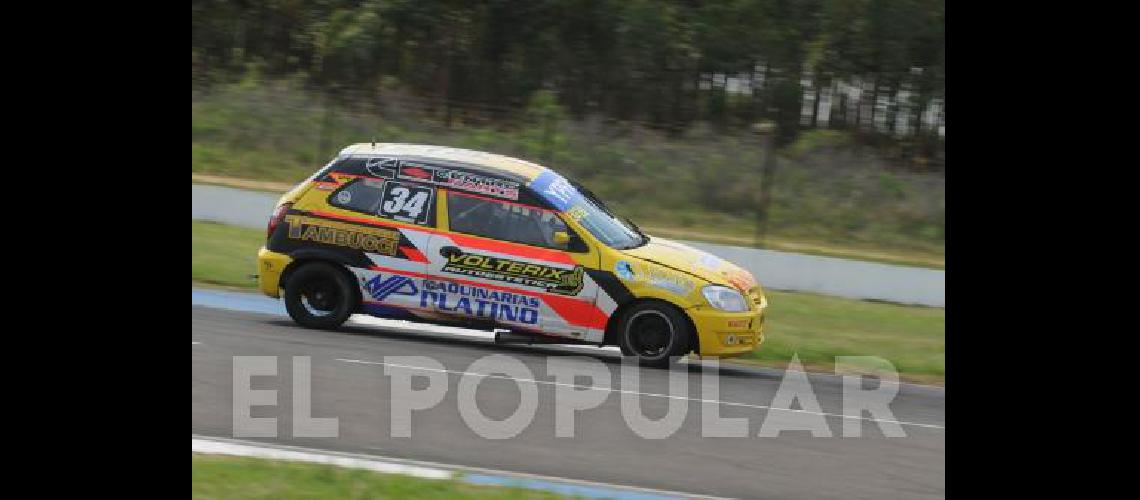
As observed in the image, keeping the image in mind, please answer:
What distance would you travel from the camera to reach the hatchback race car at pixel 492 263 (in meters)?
12.9

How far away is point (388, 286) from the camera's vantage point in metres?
13.2

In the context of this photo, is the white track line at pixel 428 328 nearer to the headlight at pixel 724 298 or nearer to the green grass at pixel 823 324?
the green grass at pixel 823 324

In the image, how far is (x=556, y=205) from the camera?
1313 cm

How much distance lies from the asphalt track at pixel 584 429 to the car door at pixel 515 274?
1.32 ft

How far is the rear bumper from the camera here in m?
13.5

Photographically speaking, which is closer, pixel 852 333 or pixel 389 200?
pixel 389 200

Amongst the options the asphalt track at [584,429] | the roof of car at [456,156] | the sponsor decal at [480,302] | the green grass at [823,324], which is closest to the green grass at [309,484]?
the asphalt track at [584,429]

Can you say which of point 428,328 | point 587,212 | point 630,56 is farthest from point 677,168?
point 587,212

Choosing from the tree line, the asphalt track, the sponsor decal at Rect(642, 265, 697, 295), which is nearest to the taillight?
the asphalt track

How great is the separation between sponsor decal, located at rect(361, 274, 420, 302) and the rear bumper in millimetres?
821

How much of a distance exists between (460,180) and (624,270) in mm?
1679

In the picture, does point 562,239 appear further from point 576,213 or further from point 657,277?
point 657,277
